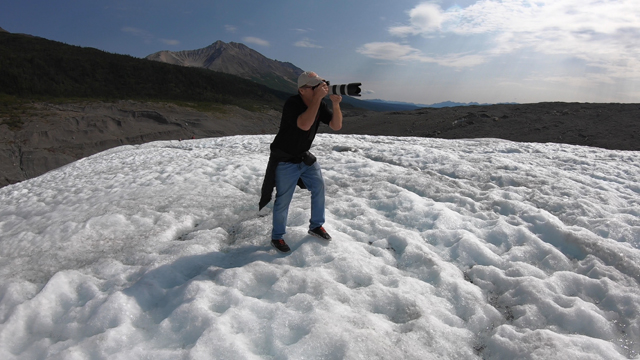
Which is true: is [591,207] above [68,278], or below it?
above

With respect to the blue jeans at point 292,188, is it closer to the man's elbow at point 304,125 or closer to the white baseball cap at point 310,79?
the man's elbow at point 304,125

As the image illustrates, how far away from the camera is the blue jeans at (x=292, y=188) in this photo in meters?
5.15

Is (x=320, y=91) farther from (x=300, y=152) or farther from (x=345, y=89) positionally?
(x=300, y=152)

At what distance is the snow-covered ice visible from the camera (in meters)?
3.58

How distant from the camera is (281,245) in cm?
541

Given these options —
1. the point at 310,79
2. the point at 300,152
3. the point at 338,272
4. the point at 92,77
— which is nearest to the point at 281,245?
the point at 338,272

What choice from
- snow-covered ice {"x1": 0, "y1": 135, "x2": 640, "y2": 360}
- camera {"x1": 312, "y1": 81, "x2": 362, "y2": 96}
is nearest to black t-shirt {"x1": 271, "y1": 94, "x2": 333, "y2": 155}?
camera {"x1": 312, "y1": 81, "x2": 362, "y2": 96}

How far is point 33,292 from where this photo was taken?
15.1ft

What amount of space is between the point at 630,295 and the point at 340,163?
26.3ft

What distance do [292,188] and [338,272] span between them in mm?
1502

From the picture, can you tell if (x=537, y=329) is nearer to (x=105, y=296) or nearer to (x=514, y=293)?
(x=514, y=293)

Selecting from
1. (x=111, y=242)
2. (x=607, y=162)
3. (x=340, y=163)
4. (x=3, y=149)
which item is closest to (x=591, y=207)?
(x=607, y=162)

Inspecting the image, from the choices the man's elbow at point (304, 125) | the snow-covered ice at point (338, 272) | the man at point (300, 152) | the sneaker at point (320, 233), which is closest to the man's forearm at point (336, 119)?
the man at point (300, 152)

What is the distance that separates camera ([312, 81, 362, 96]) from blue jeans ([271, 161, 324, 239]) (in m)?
1.21
